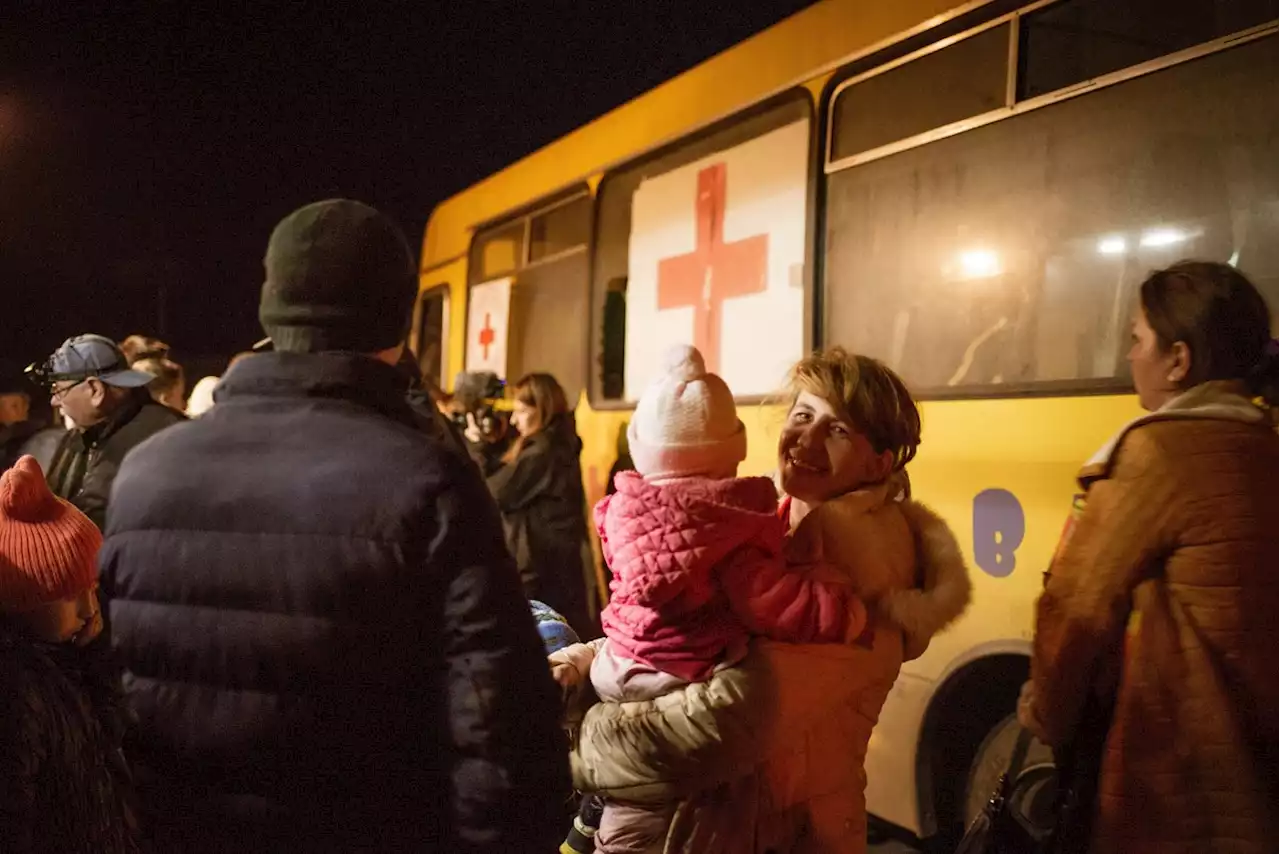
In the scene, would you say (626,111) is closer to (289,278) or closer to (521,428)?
(521,428)

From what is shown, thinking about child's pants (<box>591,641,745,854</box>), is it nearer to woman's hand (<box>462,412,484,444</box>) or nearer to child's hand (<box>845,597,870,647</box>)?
child's hand (<box>845,597,870,647</box>)

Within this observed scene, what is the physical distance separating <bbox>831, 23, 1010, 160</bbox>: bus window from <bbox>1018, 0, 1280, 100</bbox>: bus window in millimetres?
105

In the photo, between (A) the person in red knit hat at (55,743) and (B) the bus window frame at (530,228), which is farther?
(B) the bus window frame at (530,228)

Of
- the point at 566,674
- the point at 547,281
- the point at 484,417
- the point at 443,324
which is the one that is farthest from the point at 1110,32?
the point at 443,324

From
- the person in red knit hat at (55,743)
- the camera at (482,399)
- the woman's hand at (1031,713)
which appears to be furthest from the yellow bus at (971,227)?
the camera at (482,399)

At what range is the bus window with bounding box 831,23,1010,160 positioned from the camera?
3.42 metres

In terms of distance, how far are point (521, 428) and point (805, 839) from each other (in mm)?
3723

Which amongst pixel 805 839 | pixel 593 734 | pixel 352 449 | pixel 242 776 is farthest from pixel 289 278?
pixel 805 839

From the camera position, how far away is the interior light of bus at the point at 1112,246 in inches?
120

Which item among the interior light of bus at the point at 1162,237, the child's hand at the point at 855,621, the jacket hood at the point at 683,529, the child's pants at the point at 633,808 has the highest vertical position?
the interior light of bus at the point at 1162,237

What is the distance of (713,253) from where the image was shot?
452 cm

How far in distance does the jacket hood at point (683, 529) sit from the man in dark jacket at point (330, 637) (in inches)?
15.2

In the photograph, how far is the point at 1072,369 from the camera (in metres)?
3.15

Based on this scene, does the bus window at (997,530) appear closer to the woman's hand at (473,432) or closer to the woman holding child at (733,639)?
the woman holding child at (733,639)
